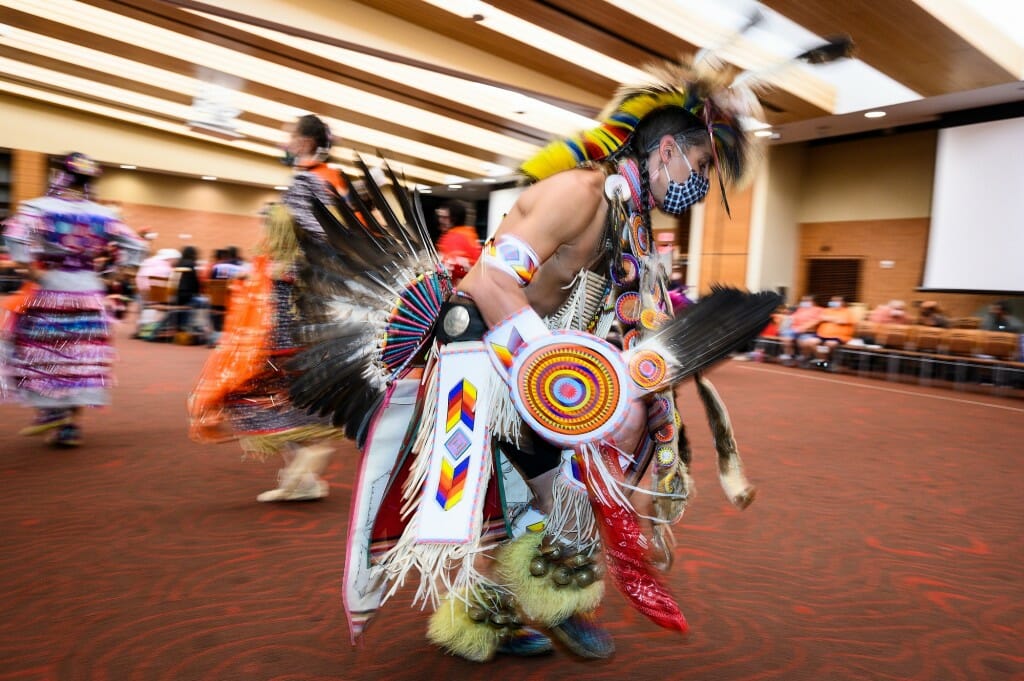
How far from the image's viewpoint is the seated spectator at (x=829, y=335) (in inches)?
386

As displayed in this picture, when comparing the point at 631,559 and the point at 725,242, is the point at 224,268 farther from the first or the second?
the point at 725,242

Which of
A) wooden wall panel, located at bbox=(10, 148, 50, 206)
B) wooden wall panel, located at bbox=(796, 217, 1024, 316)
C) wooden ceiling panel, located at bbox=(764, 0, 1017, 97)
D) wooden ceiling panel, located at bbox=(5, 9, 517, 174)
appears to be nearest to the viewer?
wooden ceiling panel, located at bbox=(764, 0, 1017, 97)

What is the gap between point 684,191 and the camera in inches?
63.1

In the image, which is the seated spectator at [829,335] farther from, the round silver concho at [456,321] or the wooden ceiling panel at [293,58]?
the round silver concho at [456,321]

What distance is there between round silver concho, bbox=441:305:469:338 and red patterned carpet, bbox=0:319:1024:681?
776 millimetres

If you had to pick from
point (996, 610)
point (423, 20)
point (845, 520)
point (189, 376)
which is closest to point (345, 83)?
point (423, 20)

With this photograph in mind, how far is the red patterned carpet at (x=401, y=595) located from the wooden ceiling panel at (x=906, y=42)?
16.4 ft

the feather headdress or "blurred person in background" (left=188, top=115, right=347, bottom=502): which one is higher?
the feather headdress

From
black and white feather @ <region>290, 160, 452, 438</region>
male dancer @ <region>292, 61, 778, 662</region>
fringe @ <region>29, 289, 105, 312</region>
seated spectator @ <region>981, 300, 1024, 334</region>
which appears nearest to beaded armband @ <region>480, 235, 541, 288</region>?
male dancer @ <region>292, 61, 778, 662</region>

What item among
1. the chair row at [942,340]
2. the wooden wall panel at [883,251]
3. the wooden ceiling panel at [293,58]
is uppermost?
the wooden ceiling panel at [293,58]

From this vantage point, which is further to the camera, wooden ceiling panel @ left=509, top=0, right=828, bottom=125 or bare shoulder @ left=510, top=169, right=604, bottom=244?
wooden ceiling panel @ left=509, top=0, right=828, bottom=125

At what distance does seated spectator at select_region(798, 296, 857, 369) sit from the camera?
9812 mm

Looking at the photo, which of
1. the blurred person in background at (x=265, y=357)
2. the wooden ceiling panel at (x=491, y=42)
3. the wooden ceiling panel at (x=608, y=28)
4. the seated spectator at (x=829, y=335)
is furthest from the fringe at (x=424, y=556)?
the seated spectator at (x=829, y=335)

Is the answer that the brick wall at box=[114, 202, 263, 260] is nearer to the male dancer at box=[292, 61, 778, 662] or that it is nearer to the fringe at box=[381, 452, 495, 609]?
the male dancer at box=[292, 61, 778, 662]
